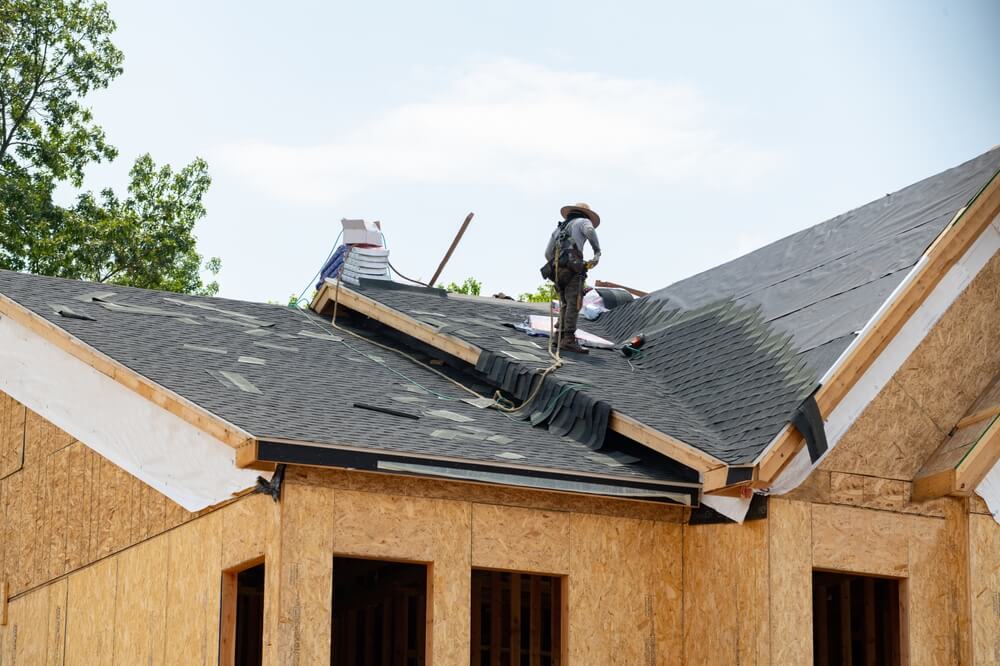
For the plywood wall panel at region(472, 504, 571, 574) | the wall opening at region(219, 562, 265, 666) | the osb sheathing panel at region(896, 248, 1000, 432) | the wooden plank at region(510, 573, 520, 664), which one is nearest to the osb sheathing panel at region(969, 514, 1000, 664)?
the osb sheathing panel at region(896, 248, 1000, 432)

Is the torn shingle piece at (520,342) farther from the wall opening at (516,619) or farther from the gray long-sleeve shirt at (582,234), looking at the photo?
the wall opening at (516,619)

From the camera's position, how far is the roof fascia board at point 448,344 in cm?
1264

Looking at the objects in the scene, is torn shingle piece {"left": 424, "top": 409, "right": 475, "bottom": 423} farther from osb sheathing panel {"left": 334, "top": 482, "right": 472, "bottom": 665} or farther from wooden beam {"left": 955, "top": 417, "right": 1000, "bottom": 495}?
wooden beam {"left": 955, "top": 417, "right": 1000, "bottom": 495}

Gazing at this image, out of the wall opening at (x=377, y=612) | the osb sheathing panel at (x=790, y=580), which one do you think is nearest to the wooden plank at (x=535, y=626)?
the wall opening at (x=377, y=612)

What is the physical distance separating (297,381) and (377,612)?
18.5 ft

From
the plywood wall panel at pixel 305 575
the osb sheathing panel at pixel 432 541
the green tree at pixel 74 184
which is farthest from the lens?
the green tree at pixel 74 184

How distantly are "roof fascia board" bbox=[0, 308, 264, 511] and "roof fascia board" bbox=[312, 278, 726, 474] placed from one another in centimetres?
353

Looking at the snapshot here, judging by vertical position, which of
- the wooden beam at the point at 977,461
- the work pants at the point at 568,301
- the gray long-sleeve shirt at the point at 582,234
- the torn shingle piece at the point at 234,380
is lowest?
the wooden beam at the point at 977,461

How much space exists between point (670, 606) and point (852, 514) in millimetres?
1763

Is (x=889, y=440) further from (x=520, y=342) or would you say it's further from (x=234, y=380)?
(x=234, y=380)

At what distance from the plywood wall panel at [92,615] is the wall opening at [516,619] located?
147 inches

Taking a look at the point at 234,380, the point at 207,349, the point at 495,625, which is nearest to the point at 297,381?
the point at 234,380

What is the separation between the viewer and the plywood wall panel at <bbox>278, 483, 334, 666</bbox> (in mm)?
11156

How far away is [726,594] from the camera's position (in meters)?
12.6
